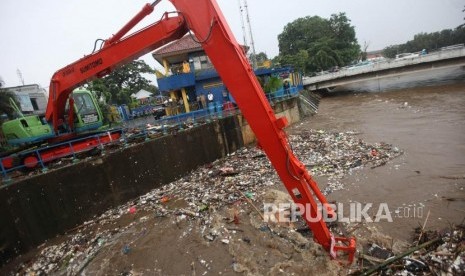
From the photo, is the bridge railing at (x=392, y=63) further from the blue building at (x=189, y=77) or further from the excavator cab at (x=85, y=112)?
the excavator cab at (x=85, y=112)

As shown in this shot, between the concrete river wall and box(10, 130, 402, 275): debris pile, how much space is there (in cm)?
39

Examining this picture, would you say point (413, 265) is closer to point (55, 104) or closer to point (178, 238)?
point (178, 238)

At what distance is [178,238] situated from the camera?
18.2 feet

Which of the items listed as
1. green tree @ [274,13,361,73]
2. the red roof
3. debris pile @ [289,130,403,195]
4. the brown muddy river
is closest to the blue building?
the red roof

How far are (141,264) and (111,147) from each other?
4.96 metres

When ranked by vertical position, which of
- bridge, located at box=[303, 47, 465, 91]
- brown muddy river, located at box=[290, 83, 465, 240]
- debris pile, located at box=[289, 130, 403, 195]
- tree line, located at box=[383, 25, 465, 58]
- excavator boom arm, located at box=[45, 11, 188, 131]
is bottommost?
brown muddy river, located at box=[290, 83, 465, 240]

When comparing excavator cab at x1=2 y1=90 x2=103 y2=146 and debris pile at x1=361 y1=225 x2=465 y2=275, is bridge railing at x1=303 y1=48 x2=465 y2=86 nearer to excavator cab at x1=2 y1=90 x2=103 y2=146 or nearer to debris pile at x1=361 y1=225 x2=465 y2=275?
debris pile at x1=361 y1=225 x2=465 y2=275

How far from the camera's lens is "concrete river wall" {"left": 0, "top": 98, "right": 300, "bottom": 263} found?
6.11 metres

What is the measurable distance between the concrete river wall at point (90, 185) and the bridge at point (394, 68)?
74.2ft

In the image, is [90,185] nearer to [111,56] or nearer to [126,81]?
[111,56]

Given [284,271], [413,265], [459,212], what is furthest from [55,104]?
[459,212]

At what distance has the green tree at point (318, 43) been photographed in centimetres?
3944

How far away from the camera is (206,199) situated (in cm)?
716

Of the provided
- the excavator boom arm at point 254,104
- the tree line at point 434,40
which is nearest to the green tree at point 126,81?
the excavator boom arm at point 254,104
